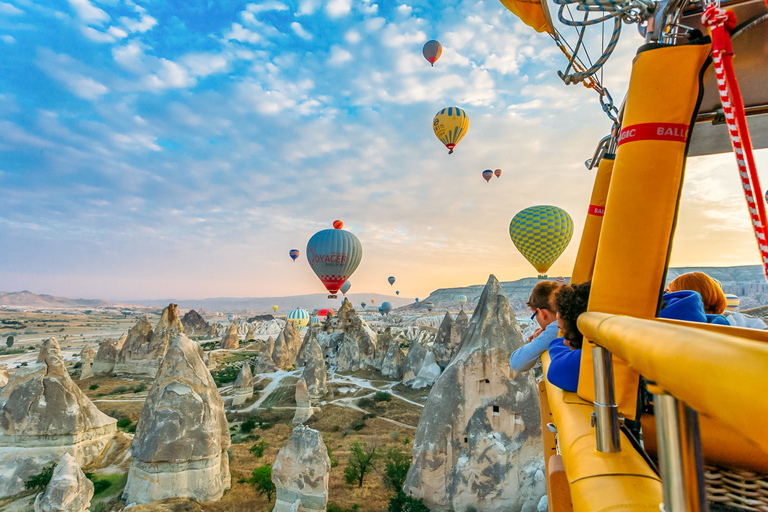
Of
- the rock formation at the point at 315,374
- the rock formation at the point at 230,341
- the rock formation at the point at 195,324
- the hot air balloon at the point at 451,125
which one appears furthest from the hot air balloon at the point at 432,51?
the rock formation at the point at 195,324

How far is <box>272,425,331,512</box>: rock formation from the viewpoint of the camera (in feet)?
30.4

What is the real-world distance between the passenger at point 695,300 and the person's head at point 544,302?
0.93m

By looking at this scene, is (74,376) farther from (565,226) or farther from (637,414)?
(637,414)

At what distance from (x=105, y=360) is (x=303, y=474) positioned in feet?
95.1

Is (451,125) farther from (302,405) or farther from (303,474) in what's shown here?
(303,474)

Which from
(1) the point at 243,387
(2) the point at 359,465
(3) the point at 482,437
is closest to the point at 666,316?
(3) the point at 482,437

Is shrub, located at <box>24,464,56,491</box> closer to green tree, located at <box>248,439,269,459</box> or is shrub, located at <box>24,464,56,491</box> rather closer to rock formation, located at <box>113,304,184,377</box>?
green tree, located at <box>248,439,269,459</box>

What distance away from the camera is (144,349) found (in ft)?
95.6

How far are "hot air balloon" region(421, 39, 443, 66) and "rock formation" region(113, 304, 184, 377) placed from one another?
2690 centimetres

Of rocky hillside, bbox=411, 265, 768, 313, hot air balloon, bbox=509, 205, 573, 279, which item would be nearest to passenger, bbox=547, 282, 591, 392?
hot air balloon, bbox=509, 205, 573, 279

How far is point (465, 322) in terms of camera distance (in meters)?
31.3

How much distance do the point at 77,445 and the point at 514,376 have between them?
1357cm

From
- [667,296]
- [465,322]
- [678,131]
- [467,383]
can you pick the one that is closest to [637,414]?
[667,296]

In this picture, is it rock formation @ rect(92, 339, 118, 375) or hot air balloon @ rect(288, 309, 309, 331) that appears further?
hot air balloon @ rect(288, 309, 309, 331)
